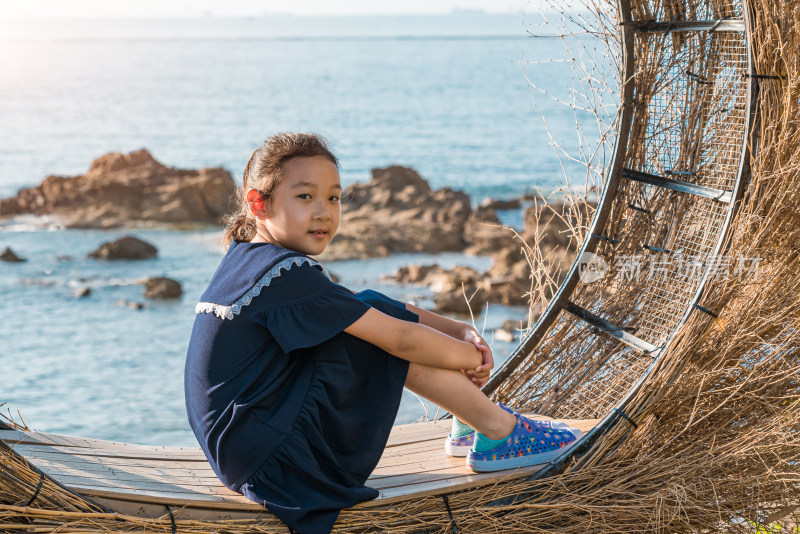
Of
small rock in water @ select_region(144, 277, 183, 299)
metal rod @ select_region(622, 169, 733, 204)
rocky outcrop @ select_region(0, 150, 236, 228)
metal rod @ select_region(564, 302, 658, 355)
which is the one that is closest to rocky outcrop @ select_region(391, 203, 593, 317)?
small rock in water @ select_region(144, 277, 183, 299)

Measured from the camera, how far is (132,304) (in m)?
9.48

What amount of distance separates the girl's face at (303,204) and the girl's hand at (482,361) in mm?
549

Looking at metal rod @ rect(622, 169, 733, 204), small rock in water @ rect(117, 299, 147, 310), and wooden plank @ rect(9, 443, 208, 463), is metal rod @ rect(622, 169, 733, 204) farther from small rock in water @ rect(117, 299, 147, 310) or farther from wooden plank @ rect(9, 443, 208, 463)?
small rock in water @ rect(117, 299, 147, 310)

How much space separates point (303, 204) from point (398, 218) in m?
10.6

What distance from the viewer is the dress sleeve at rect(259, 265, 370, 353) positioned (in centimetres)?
226

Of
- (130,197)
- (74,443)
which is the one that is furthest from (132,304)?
(74,443)

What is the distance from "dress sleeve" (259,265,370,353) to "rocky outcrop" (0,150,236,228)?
1164 centimetres

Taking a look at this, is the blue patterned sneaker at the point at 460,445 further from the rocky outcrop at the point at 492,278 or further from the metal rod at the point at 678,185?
the rocky outcrop at the point at 492,278

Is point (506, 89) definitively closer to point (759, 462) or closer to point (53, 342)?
point (53, 342)

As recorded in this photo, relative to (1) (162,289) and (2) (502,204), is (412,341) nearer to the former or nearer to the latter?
(1) (162,289)

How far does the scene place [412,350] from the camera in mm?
2367

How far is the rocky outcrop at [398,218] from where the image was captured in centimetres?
1172

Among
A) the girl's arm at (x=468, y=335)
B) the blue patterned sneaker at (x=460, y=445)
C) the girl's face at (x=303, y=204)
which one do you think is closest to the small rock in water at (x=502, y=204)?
the blue patterned sneaker at (x=460, y=445)

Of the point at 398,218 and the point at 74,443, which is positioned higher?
the point at 74,443
